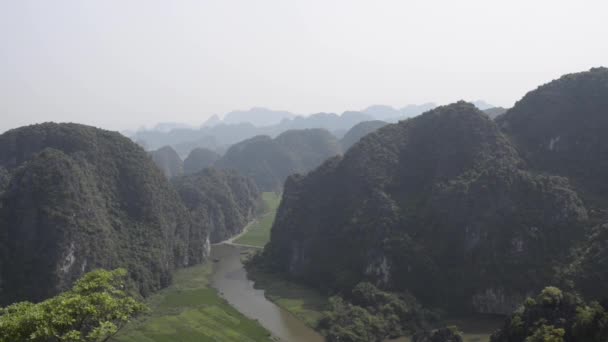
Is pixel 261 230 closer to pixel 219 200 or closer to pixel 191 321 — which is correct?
pixel 219 200

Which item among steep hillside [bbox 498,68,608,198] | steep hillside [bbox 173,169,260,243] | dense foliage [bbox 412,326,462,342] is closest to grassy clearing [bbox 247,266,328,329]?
dense foliage [bbox 412,326,462,342]

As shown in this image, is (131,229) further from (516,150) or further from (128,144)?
(516,150)

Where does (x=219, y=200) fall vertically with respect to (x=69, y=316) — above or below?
below

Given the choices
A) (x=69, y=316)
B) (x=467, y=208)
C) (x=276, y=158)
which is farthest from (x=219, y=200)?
(x=69, y=316)

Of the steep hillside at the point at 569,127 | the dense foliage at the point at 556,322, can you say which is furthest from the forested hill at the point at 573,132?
the dense foliage at the point at 556,322

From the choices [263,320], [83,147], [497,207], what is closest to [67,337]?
[263,320]
